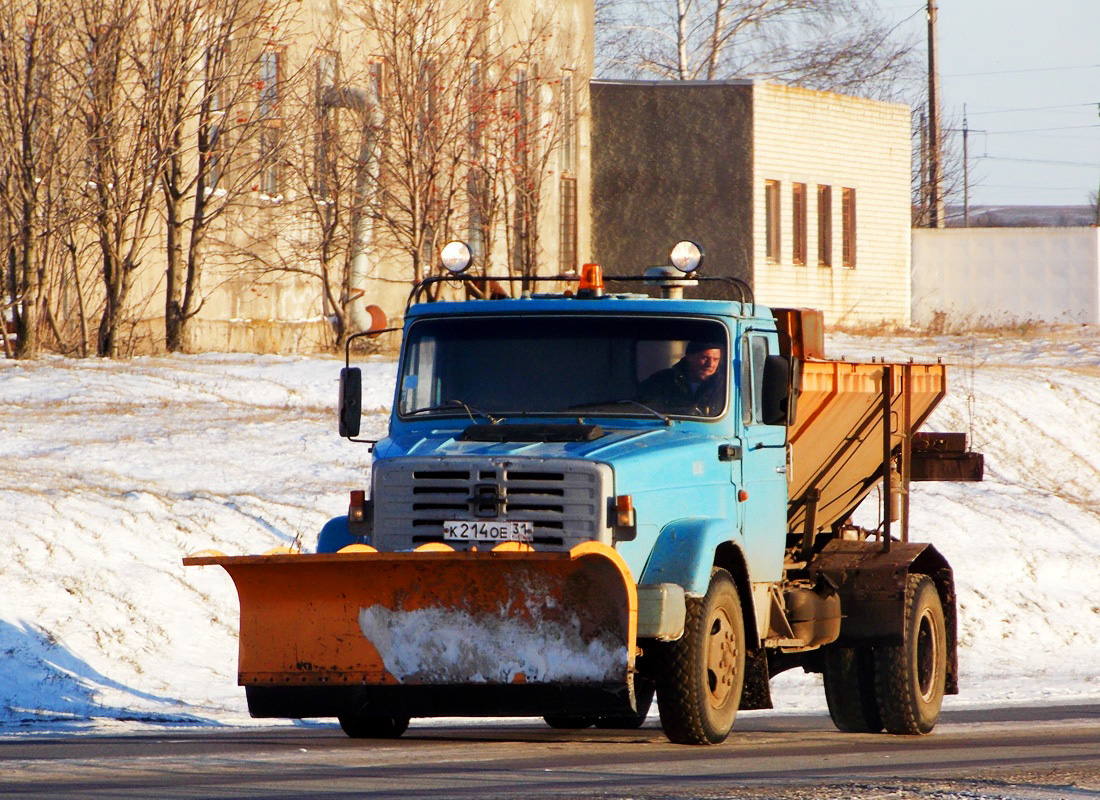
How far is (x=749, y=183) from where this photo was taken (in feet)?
117

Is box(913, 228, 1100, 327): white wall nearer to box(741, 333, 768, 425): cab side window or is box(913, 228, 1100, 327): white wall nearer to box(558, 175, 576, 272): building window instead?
box(558, 175, 576, 272): building window

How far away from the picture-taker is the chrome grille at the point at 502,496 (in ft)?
30.4

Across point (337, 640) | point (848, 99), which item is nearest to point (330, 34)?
point (848, 99)

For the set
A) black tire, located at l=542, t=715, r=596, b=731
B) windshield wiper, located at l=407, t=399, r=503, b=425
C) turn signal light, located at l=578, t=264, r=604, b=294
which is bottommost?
black tire, located at l=542, t=715, r=596, b=731

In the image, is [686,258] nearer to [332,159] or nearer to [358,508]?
[358,508]

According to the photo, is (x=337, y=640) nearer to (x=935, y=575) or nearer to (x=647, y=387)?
(x=647, y=387)

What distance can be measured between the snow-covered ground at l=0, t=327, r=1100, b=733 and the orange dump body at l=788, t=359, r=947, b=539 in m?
2.54

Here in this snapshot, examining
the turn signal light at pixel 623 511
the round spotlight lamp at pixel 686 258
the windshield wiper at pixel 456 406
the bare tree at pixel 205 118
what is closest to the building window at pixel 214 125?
the bare tree at pixel 205 118

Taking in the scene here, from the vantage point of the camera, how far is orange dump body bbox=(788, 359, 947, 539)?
1164 centimetres

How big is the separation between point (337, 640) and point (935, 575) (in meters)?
5.13

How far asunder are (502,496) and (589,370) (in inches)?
50.3

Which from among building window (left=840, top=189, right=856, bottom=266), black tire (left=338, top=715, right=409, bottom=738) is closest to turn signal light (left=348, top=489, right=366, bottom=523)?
black tire (left=338, top=715, right=409, bottom=738)

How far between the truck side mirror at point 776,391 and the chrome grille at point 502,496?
1.54 metres

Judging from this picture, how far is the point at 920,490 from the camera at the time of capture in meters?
22.2
